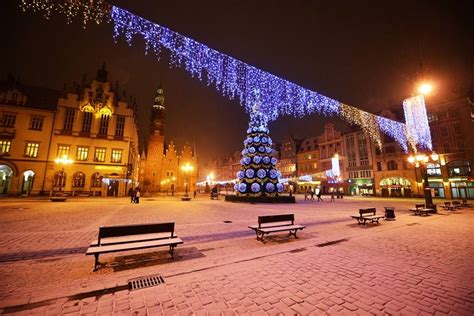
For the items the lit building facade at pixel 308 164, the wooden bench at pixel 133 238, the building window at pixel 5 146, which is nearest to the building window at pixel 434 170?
the lit building facade at pixel 308 164

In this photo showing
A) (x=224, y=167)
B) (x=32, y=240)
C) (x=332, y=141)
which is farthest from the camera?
(x=224, y=167)

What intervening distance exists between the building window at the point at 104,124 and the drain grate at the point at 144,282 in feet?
117

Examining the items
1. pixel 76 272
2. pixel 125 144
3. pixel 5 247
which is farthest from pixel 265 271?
pixel 125 144

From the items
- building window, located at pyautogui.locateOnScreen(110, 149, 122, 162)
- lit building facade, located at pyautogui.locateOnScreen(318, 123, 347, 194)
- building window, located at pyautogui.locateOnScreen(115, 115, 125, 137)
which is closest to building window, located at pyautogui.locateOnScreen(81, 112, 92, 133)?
building window, located at pyautogui.locateOnScreen(115, 115, 125, 137)

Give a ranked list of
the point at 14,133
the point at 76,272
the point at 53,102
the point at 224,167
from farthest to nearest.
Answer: the point at 224,167 < the point at 53,102 < the point at 14,133 < the point at 76,272

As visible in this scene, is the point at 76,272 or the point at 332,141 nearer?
the point at 76,272

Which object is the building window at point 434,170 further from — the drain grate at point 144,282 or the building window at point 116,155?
the building window at point 116,155

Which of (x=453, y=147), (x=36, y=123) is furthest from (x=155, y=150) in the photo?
(x=453, y=147)

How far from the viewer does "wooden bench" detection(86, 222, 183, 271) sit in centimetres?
527

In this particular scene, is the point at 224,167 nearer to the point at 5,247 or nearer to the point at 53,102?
the point at 53,102

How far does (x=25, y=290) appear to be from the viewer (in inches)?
152

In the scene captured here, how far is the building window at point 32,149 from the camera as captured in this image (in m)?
29.0

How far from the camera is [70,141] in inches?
1229

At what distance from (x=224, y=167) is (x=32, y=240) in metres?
96.6
